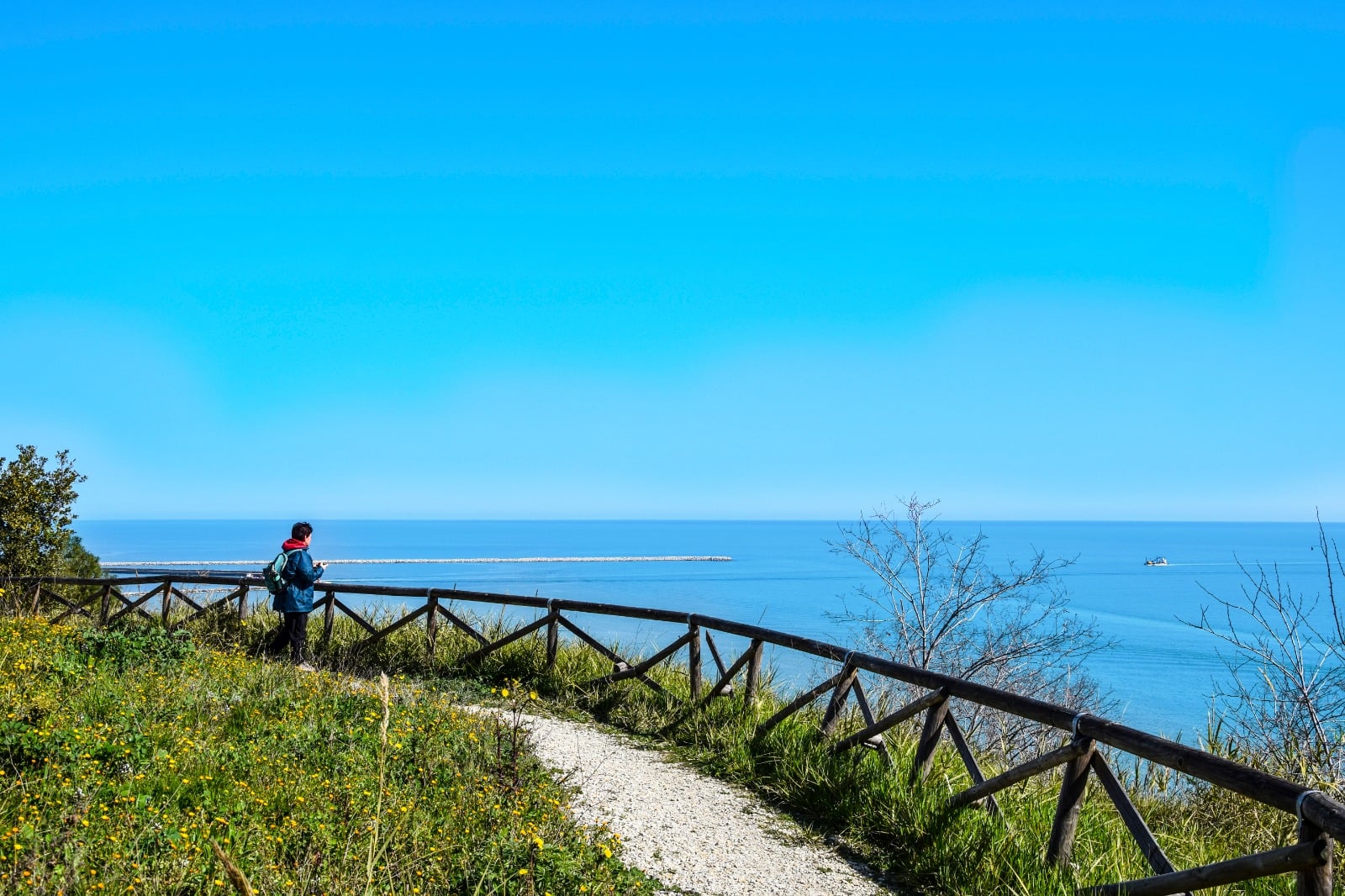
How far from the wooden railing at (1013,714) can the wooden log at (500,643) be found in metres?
0.02

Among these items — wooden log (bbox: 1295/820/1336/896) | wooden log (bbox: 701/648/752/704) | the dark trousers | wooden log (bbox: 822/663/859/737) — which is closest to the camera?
wooden log (bbox: 1295/820/1336/896)

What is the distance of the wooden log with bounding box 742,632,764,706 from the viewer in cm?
928

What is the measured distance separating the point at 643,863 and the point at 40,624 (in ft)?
33.6

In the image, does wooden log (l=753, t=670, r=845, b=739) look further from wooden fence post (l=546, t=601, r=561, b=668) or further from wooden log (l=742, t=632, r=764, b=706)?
wooden fence post (l=546, t=601, r=561, b=668)

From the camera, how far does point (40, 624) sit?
1174 centimetres

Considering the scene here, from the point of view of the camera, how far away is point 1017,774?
5938 mm

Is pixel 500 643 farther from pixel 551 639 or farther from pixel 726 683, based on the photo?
pixel 726 683

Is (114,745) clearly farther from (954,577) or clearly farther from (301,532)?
(954,577)

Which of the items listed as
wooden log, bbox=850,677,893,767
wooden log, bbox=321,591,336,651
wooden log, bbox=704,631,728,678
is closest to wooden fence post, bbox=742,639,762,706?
wooden log, bbox=704,631,728,678

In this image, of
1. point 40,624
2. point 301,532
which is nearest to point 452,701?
point 301,532

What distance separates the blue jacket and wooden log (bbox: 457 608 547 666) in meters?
2.42

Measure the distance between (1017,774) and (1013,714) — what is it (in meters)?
1.97

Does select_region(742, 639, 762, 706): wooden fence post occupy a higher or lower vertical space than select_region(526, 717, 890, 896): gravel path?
higher

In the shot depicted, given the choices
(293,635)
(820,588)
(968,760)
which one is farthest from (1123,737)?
(820,588)
